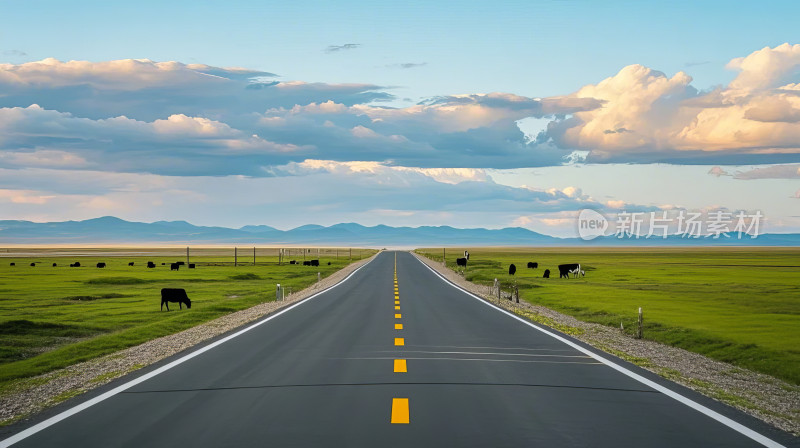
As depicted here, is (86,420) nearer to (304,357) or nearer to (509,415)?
(509,415)

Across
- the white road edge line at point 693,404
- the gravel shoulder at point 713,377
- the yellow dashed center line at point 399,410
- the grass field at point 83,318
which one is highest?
the yellow dashed center line at point 399,410

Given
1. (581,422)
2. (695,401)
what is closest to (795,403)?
(695,401)

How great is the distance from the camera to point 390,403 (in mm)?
9680

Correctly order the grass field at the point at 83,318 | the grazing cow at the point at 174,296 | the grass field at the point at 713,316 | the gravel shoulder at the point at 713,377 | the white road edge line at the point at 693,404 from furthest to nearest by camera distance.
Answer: the grazing cow at the point at 174,296 < the grass field at the point at 83,318 < the grass field at the point at 713,316 < the gravel shoulder at the point at 713,377 < the white road edge line at the point at 693,404

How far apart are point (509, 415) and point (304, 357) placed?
633cm

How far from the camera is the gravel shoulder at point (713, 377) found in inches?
398

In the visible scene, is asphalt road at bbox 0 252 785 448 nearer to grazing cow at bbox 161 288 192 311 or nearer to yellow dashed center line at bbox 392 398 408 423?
yellow dashed center line at bbox 392 398 408 423

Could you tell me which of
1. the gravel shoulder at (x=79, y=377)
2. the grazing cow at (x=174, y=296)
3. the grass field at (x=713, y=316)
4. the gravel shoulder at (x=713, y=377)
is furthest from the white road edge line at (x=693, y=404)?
the grazing cow at (x=174, y=296)

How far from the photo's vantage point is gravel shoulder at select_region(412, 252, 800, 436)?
1012 cm

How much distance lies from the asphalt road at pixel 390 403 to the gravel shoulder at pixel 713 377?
0.58 m

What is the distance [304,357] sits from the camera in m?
14.5

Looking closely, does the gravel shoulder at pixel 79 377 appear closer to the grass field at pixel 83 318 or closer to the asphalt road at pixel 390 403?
the grass field at pixel 83 318

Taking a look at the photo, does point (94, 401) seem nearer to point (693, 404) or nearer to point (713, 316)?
point (693, 404)

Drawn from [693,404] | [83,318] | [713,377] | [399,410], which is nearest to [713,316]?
[713,377]
